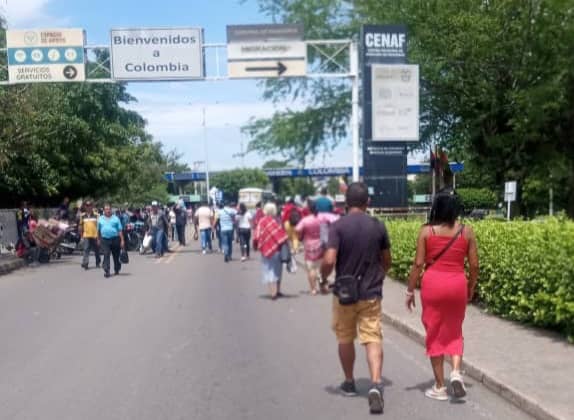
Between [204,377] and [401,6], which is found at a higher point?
[401,6]

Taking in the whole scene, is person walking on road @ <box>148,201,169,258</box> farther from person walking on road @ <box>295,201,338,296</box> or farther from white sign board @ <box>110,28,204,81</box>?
person walking on road @ <box>295,201,338,296</box>

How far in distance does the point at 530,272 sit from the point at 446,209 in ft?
8.74

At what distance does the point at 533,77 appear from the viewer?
2558 cm

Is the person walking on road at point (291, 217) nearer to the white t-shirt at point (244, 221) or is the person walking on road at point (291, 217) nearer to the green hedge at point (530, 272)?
the white t-shirt at point (244, 221)

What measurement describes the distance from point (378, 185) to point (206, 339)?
42.6ft

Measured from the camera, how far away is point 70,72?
21.0 meters

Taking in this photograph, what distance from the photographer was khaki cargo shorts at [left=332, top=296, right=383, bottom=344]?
19.3ft

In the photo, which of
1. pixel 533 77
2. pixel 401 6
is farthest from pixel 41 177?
pixel 533 77

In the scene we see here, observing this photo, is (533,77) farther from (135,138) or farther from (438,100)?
(135,138)

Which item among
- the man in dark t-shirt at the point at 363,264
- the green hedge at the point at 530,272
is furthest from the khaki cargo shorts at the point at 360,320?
the green hedge at the point at 530,272

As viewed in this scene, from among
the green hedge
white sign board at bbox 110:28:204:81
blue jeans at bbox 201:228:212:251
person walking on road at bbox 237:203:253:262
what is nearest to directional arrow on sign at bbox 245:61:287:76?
white sign board at bbox 110:28:204:81

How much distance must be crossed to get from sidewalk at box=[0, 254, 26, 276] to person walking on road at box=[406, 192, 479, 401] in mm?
15048

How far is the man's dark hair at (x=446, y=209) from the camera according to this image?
5.96 meters

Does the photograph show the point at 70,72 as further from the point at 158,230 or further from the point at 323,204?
the point at 323,204
